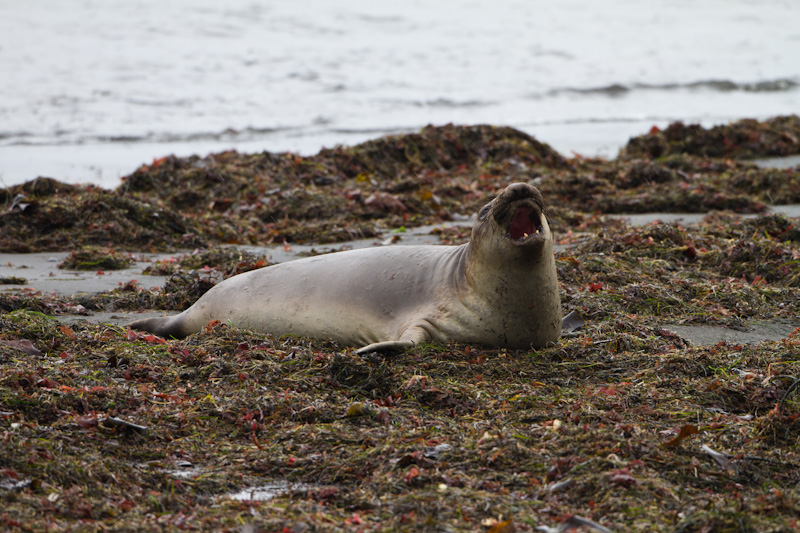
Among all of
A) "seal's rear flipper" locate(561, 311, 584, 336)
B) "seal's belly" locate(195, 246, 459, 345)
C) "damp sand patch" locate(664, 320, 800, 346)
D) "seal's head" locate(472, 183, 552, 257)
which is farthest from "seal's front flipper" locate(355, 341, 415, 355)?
"damp sand patch" locate(664, 320, 800, 346)

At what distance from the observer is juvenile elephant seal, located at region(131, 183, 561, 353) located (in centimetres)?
430

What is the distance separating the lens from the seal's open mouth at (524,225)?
4238mm

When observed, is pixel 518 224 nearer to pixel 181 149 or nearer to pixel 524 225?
pixel 524 225

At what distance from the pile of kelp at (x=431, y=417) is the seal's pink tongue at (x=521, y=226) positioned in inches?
23.8

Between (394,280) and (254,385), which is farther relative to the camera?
(394,280)

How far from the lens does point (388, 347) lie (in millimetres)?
4238

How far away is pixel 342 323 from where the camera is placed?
15.5 feet

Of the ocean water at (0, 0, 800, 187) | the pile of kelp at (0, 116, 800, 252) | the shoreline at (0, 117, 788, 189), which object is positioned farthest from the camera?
the ocean water at (0, 0, 800, 187)

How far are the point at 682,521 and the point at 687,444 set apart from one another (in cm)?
65

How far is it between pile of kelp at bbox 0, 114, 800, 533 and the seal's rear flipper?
112 mm

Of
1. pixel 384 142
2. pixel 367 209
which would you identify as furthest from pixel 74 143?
pixel 367 209

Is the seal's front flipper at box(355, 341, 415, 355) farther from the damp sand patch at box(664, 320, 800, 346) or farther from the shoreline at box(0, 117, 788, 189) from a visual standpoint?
the shoreline at box(0, 117, 788, 189)

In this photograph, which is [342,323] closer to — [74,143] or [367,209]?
[367,209]

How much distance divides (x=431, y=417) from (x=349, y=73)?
20.7 m
